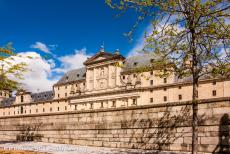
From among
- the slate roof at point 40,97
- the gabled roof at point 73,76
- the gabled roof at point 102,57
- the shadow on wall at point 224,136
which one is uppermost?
the gabled roof at point 102,57

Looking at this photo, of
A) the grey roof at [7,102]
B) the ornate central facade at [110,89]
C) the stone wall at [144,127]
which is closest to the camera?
the stone wall at [144,127]

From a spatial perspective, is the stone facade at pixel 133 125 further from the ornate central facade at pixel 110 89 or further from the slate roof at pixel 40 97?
the slate roof at pixel 40 97

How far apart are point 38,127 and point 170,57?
39.1 ft

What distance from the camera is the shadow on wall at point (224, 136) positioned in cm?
1050

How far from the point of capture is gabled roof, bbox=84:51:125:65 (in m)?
67.7

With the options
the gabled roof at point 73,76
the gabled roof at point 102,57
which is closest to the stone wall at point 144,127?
the gabled roof at point 102,57

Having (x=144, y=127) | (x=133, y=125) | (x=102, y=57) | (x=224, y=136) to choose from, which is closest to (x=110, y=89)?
(x=102, y=57)

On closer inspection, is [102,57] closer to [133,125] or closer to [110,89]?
[110,89]

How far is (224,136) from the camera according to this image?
34.8ft

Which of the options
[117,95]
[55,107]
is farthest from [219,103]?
[55,107]

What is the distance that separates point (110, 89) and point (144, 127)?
52.9 metres

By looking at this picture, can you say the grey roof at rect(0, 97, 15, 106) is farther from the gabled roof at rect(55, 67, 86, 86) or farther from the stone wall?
the stone wall

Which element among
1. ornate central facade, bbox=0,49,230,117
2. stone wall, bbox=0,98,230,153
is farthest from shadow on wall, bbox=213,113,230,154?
ornate central facade, bbox=0,49,230,117

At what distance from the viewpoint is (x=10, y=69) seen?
42.1 ft
